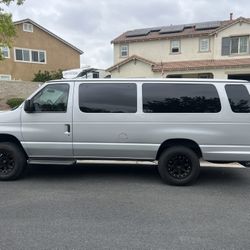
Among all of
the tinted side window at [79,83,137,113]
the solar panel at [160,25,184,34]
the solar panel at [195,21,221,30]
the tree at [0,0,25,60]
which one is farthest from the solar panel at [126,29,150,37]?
the tinted side window at [79,83,137,113]

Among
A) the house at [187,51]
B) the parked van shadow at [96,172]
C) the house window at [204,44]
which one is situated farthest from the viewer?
the house window at [204,44]

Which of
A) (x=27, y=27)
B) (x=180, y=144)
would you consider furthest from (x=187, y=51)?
(x=180, y=144)

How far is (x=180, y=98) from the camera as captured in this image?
6.04 metres

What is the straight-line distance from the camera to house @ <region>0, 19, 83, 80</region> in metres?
34.9

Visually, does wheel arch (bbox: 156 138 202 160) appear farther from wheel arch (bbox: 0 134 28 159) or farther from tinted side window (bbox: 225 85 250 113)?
wheel arch (bbox: 0 134 28 159)

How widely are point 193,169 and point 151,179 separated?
0.90 metres

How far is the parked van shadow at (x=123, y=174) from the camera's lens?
21.3 ft

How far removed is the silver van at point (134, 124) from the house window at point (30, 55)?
3134cm

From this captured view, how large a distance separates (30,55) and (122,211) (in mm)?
34605

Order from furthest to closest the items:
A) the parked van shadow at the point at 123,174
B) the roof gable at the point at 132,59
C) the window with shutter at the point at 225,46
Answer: the roof gable at the point at 132,59 < the window with shutter at the point at 225,46 < the parked van shadow at the point at 123,174

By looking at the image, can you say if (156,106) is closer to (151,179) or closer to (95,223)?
(151,179)

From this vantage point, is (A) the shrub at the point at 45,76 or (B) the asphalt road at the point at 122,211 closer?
(B) the asphalt road at the point at 122,211

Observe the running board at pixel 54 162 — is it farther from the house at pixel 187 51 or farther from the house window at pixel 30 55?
the house window at pixel 30 55

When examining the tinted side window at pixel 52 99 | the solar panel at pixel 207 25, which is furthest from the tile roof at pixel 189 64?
the tinted side window at pixel 52 99
